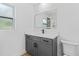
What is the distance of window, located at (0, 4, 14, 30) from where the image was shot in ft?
5.23

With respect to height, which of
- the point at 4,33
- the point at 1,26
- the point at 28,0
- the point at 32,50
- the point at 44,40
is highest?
the point at 28,0

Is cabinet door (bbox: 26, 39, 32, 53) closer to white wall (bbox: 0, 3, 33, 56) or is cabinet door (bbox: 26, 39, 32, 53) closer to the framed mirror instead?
white wall (bbox: 0, 3, 33, 56)

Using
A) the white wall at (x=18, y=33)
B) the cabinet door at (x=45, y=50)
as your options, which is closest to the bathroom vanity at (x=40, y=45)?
the cabinet door at (x=45, y=50)

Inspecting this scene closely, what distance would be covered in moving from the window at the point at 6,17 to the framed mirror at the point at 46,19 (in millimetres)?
411

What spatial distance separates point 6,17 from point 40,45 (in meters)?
0.73

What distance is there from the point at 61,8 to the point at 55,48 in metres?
0.65

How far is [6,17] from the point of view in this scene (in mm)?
1631

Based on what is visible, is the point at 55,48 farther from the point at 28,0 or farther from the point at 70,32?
the point at 28,0

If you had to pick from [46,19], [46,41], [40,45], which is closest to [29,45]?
[40,45]

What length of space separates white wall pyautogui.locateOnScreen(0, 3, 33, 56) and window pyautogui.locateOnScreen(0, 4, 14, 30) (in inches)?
3.4

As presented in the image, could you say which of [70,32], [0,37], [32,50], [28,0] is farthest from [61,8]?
[0,37]

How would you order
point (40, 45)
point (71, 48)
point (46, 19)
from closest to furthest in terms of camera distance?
1. point (71, 48)
2. point (46, 19)
3. point (40, 45)

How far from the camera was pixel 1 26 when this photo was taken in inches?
62.7

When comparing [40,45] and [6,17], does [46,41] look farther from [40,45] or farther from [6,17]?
[6,17]
